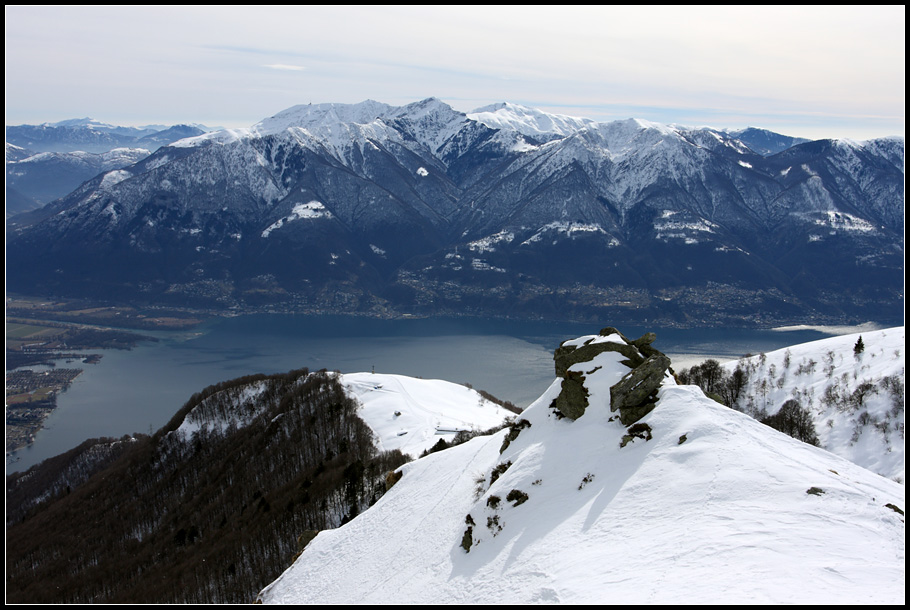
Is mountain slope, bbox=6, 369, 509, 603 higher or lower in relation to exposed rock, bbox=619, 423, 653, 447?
lower

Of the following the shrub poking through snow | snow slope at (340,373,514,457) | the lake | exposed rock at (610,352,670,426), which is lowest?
the lake

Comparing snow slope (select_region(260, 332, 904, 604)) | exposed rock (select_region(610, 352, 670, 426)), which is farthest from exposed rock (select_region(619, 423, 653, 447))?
exposed rock (select_region(610, 352, 670, 426))

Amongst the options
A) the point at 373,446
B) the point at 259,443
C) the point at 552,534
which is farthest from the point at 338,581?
the point at 259,443

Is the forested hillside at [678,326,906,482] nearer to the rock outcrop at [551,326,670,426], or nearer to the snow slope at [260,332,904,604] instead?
the rock outcrop at [551,326,670,426]

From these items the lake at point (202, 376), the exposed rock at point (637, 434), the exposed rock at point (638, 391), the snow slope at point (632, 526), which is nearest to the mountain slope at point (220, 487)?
the snow slope at point (632, 526)

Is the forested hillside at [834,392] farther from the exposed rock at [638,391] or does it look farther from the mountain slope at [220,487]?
the mountain slope at [220,487]
